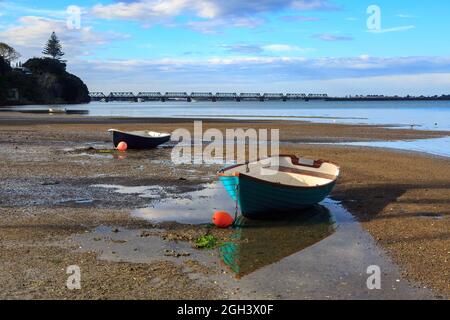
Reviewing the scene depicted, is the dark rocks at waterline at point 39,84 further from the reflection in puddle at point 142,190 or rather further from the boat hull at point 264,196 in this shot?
the boat hull at point 264,196

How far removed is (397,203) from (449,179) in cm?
492

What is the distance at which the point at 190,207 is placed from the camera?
12.4m

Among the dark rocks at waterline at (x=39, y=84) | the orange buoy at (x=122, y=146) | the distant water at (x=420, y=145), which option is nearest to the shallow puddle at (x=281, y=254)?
the orange buoy at (x=122, y=146)

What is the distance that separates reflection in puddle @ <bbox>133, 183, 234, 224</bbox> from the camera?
11.3 metres

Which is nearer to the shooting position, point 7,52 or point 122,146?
point 122,146

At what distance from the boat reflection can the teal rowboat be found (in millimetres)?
266

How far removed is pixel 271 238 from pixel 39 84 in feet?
453

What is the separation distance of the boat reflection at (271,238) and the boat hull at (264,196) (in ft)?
0.66

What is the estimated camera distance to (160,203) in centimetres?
1280

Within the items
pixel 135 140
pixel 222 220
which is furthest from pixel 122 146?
pixel 222 220

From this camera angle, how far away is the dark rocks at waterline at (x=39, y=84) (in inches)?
4685

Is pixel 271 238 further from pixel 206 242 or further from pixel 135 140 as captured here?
pixel 135 140
